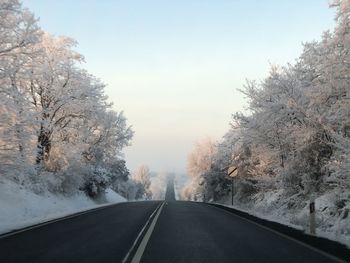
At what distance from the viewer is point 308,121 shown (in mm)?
22516

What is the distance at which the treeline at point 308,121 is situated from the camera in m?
17.8

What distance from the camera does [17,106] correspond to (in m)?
22.2

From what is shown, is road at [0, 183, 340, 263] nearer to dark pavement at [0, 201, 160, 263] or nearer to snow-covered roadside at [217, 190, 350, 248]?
dark pavement at [0, 201, 160, 263]

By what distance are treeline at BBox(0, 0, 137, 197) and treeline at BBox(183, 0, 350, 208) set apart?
1251cm

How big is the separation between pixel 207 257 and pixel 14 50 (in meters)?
15.8

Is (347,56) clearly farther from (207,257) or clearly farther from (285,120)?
(207,257)

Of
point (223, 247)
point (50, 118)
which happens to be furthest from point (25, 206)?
point (223, 247)

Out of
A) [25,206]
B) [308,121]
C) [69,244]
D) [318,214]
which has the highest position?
[308,121]

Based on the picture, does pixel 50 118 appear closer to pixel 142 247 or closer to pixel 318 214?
pixel 318 214

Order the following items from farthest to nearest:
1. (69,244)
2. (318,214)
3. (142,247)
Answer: (318,214) < (69,244) < (142,247)

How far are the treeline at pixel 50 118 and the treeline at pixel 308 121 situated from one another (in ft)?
41.0

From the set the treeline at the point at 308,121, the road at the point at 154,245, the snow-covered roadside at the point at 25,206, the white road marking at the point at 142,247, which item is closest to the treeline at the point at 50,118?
the snow-covered roadside at the point at 25,206

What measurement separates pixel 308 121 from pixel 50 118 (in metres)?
19.7

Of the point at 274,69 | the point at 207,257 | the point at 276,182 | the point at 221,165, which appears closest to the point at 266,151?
the point at 276,182
